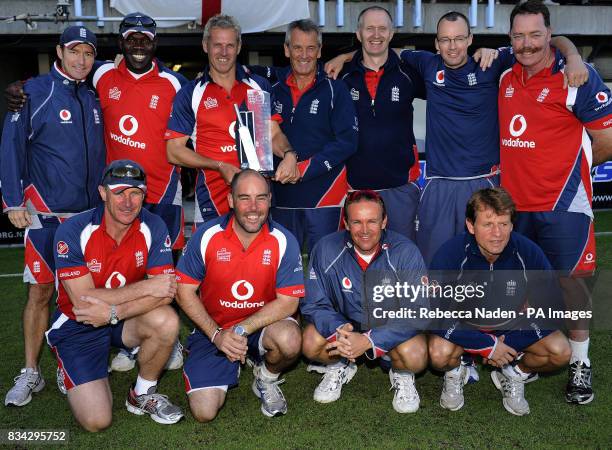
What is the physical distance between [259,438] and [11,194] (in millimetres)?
2040

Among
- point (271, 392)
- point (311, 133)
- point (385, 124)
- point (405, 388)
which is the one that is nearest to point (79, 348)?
point (271, 392)

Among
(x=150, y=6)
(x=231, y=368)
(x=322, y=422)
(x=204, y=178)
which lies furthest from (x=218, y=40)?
(x=150, y=6)

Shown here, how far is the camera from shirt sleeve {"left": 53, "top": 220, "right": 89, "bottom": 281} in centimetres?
381

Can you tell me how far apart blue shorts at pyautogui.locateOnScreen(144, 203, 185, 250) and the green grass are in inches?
38.4

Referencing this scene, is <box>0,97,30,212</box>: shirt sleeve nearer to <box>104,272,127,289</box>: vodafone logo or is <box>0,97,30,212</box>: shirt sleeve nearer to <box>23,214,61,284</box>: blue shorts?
<box>23,214,61,284</box>: blue shorts

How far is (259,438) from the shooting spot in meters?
3.57

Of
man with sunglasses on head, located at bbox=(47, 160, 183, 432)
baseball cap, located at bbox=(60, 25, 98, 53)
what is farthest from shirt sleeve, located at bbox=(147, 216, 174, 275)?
baseball cap, located at bbox=(60, 25, 98, 53)

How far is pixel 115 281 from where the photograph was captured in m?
3.99

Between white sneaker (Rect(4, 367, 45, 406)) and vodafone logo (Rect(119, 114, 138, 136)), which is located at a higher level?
vodafone logo (Rect(119, 114, 138, 136))

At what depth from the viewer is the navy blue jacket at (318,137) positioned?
14.6ft

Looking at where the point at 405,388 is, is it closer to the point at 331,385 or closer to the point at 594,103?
the point at 331,385

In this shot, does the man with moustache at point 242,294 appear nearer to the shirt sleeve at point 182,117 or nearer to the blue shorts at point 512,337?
the shirt sleeve at point 182,117

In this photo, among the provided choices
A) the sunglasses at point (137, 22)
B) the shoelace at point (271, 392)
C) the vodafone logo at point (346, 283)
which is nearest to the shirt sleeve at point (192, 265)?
the shoelace at point (271, 392)

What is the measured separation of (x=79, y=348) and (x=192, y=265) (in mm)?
792
